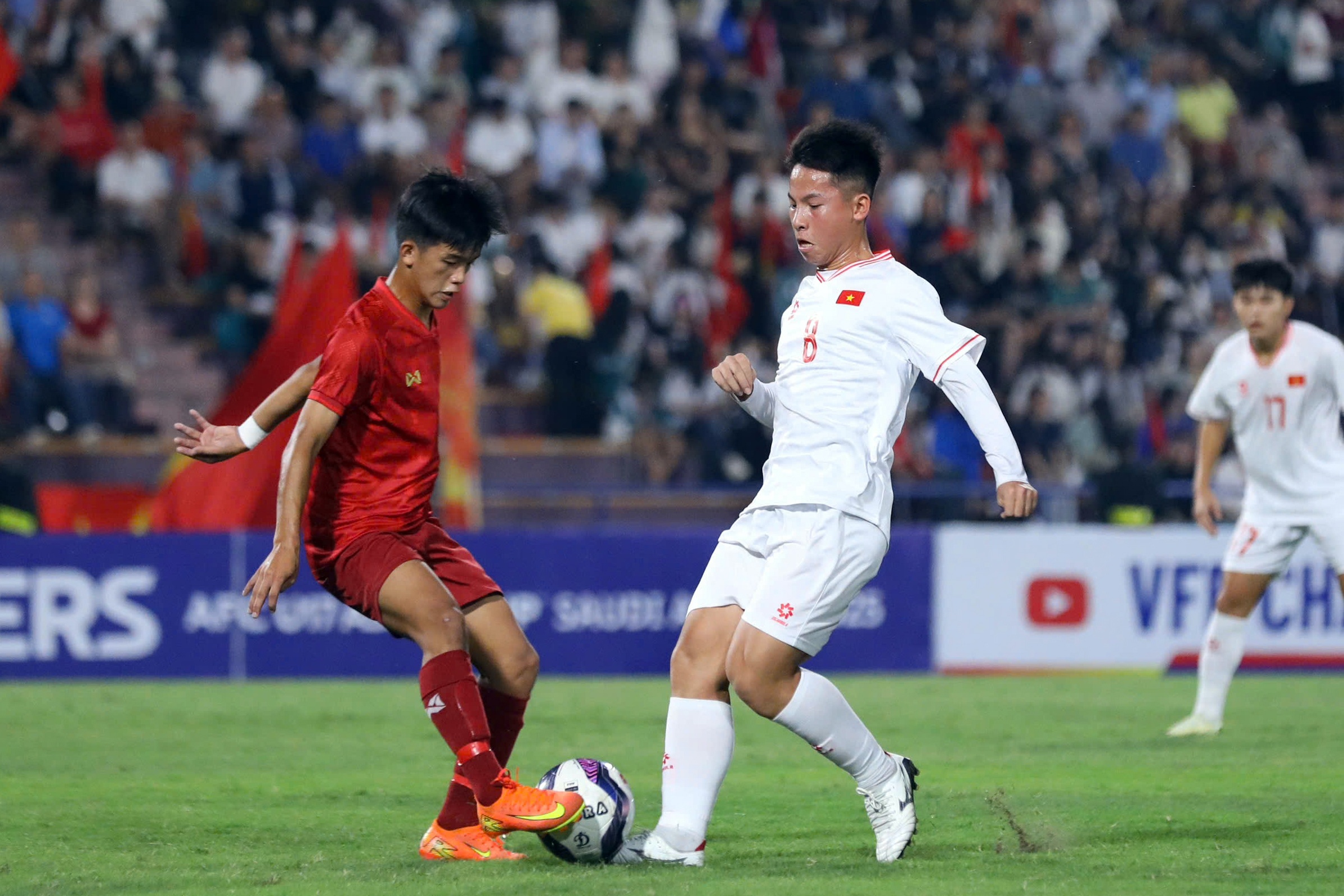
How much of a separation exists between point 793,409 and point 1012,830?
169 cm

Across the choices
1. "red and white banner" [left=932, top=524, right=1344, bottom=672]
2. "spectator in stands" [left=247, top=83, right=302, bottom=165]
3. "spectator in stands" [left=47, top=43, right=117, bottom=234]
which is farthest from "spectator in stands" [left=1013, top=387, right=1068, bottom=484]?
"spectator in stands" [left=47, top=43, right=117, bottom=234]

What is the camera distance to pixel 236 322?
15070 mm

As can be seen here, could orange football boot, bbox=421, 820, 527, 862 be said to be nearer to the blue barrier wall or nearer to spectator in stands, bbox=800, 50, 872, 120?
the blue barrier wall

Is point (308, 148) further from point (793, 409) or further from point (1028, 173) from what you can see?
point (793, 409)

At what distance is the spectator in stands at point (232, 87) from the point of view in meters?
16.0

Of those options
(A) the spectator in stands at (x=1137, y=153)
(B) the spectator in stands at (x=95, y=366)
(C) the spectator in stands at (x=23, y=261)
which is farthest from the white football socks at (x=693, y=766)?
(A) the spectator in stands at (x=1137, y=153)

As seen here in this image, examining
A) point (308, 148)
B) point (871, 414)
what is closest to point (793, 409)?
point (871, 414)

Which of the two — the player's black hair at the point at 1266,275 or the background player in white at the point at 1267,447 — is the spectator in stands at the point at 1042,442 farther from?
the player's black hair at the point at 1266,275

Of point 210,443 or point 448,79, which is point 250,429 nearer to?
point 210,443

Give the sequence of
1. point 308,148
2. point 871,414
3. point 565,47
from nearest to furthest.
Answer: point 871,414 < point 308,148 < point 565,47

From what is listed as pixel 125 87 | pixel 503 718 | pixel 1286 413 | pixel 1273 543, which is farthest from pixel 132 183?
pixel 503 718

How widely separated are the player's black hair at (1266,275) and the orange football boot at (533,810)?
198 inches

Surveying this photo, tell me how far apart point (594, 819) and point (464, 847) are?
446 mm

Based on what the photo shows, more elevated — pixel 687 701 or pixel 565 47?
pixel 565 47
